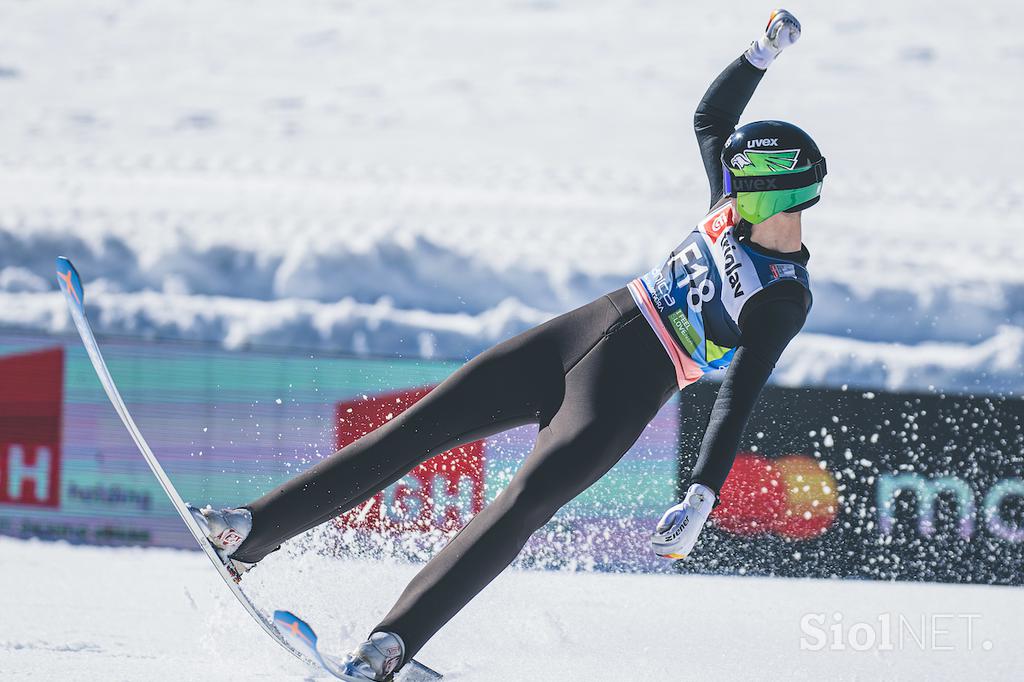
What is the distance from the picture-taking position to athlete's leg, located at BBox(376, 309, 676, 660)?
8.75ft

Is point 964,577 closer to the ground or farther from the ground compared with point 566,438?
closer to the ground

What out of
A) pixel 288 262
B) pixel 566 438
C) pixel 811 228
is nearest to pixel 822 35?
pixel 811 228

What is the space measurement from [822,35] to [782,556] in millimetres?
10406

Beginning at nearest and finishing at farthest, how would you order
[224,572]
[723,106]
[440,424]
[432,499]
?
[224,572] → [440,424] → [723,106] → [432,499]

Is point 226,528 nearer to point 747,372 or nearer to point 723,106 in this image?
point 747,372

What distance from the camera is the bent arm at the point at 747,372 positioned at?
8.93 feet

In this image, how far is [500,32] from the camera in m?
14.5

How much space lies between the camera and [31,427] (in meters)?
5.93

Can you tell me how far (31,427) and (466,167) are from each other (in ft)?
21.6

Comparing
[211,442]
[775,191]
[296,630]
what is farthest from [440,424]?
[211,442]

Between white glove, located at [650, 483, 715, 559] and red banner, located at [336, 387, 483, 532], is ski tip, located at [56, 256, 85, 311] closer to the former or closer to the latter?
white glove, located at [650, 483, 715, 559]

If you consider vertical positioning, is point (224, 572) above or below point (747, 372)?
below

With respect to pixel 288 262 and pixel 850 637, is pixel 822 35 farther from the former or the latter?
pixel 850 637

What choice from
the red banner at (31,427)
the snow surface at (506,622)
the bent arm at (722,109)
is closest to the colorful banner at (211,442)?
the red banner at (31,427)
